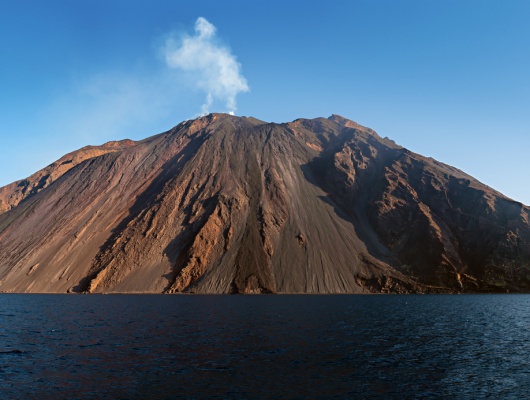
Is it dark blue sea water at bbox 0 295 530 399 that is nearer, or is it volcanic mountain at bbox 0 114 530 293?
dark blue sea water at bbox 0 295 530 399

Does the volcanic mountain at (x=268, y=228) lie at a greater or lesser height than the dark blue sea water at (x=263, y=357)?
greater

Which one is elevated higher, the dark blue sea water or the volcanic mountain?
the volcanic mountain

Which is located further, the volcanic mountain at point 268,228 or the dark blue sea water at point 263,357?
the volcanic mountain at point 268,228

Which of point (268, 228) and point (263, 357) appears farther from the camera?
point (268, 228)

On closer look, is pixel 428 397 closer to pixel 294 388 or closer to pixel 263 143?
pixel 294 388
